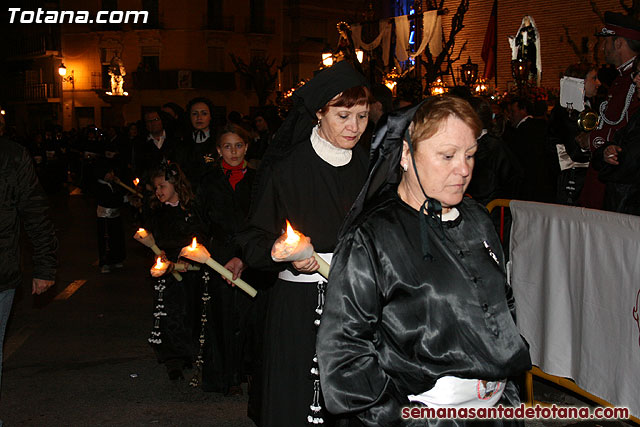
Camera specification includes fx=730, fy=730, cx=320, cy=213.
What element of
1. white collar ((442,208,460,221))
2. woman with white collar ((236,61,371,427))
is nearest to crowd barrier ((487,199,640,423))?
woman with white collar ((236,61,371,427))

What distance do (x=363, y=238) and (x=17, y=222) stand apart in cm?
323

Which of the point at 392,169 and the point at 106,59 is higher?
the point at 106,59

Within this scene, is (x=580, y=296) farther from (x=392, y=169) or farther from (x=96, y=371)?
(x=96, y=371)

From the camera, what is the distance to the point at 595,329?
15.7 ft

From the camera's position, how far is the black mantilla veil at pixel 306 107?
4.13 meters

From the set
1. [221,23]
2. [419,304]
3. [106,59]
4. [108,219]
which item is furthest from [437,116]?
[106,59]

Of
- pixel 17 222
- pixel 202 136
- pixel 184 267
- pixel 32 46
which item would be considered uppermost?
pixel 32 46

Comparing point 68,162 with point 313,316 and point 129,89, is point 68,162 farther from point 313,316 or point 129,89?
point 313,316

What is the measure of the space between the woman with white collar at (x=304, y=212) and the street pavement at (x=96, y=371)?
1805 millimetres

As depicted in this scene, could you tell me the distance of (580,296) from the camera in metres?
4.89

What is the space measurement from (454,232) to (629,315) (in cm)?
222

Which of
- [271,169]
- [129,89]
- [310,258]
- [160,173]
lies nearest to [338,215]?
[271,169]

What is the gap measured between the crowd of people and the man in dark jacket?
1.14m

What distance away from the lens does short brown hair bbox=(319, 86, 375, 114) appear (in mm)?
4113
